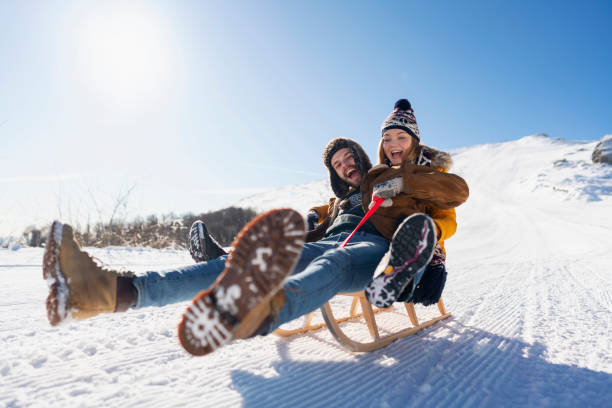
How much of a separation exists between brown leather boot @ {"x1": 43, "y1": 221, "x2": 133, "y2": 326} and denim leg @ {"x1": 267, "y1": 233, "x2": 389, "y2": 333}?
583 mm

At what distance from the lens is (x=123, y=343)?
1.57 meters

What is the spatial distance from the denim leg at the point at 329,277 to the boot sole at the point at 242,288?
13 centimetres

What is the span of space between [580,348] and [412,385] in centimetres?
101

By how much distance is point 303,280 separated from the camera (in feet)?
3.59

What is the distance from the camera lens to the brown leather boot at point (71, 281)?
1008 mm

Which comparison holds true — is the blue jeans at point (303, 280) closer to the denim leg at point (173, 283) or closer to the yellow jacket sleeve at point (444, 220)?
the denim leg at point (173, 283)

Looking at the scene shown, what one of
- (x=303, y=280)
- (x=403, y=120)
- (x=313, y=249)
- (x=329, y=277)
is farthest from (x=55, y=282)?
(x=403, y=120)

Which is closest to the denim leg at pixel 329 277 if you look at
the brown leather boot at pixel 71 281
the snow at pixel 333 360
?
the snow at pixel 333 360

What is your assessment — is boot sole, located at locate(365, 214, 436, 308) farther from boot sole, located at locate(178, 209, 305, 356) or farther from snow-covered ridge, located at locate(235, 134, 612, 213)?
snow-covered ridge, located at locate(235, 134, 612, 213)

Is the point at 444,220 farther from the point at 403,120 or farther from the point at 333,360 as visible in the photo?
the point at 333,360

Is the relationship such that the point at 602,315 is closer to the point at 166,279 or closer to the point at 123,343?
the point at 166,279

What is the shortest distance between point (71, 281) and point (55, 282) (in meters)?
0.05

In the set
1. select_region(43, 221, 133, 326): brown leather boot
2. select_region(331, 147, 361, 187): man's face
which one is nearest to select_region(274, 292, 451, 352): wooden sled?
select_region(331, 147, 361, 187): man's face

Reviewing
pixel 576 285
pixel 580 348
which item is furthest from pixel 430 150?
pixel 576 285
